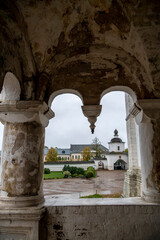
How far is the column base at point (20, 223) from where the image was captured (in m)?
2.28

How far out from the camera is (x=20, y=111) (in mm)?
2662

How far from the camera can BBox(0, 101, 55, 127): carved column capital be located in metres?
2.63

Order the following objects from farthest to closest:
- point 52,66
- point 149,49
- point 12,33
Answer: point 52,66
point 149,49
point 12,33

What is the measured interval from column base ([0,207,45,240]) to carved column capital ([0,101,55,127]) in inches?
50.6

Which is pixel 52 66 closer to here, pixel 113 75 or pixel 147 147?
pixel 113 75

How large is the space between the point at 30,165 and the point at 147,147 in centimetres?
188

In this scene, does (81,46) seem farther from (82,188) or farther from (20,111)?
(82,188)

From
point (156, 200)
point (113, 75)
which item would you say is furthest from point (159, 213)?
point (113, 75)

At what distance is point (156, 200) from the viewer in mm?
2531

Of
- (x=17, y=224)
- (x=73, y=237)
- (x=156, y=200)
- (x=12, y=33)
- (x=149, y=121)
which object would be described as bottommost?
(x=73, y=237)

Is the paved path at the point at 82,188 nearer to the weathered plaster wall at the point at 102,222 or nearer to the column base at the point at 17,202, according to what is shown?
the weathered plaster wall at the point at 102,222

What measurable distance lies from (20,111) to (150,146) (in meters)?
2.15

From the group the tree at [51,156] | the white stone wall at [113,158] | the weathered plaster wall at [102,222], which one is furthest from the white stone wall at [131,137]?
the tree at [51,156]

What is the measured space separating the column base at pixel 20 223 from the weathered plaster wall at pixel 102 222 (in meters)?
0.24
